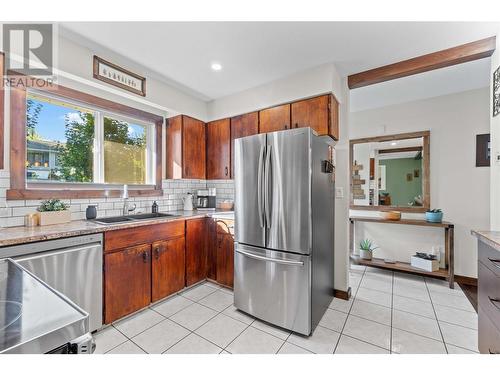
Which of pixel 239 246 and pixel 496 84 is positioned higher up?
pixel 496 84

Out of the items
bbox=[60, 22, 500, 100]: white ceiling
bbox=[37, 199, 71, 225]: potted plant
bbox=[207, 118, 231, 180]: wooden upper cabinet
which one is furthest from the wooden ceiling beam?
bbox=[37, 199, 71, 225]: potted plant

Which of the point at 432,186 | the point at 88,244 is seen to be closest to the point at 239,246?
the point at 88,244

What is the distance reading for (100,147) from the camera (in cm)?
262

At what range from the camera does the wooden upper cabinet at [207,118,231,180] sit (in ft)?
10.6

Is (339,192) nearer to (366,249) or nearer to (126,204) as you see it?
(366,249)

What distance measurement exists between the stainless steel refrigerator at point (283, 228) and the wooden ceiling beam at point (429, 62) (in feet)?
3.51

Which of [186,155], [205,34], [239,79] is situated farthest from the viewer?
[186,155]

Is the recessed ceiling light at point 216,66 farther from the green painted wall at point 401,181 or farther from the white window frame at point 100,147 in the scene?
the green painted wall at point 401,181

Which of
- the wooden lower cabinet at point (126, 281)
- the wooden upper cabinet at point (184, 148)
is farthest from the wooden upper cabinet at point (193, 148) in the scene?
the wooden lower cabinet at point (126, 281)

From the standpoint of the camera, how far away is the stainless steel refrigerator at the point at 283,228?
1913mm

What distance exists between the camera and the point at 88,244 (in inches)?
71.7

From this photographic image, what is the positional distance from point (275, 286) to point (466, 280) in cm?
283
